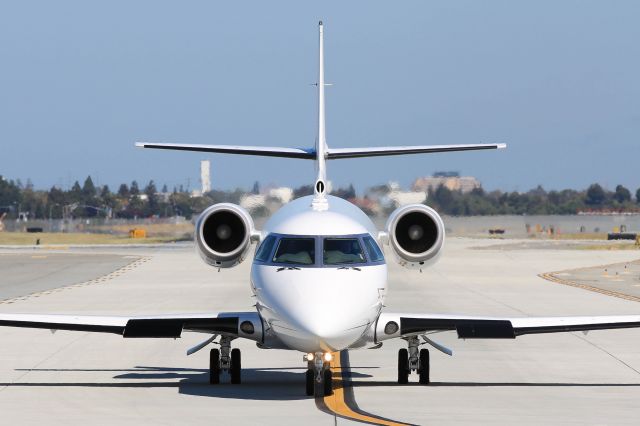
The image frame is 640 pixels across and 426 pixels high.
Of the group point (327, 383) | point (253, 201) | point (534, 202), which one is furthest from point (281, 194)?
point (534, 202)

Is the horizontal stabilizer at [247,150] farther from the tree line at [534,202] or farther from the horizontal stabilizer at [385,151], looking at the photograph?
the tree line at [534,202]

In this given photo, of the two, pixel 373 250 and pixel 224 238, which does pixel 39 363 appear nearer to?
pixel 224 238

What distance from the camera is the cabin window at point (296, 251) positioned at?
15.4 m

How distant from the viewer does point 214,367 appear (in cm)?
1727

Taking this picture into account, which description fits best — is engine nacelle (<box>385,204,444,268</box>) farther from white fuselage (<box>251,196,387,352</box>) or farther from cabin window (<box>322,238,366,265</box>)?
cabin window (<box>322,238,366,265</box>)

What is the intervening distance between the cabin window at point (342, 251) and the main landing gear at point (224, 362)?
2.47 m

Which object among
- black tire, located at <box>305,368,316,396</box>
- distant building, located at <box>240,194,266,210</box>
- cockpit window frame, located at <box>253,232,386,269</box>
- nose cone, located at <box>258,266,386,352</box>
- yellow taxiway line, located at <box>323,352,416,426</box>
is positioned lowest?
yellow taxiway line, located at <box>323,352,416,426</box>

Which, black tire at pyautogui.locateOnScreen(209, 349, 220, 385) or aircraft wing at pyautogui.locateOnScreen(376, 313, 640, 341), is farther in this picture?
black tire at pyautogui.locateOnScreen(209, 349, 220, 385)

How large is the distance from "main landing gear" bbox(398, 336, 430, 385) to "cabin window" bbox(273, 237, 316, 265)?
101 inches

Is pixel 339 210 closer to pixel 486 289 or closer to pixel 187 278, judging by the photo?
pixel 486 289

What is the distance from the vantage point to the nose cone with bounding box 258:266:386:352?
47.4 ft

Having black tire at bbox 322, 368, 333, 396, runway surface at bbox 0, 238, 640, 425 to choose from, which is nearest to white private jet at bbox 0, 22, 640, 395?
black tire at bbox 322, 368, 333, 396

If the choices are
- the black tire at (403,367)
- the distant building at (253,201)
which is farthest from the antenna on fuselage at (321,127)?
the black tire at (403,367)

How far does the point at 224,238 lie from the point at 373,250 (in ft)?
9.84
